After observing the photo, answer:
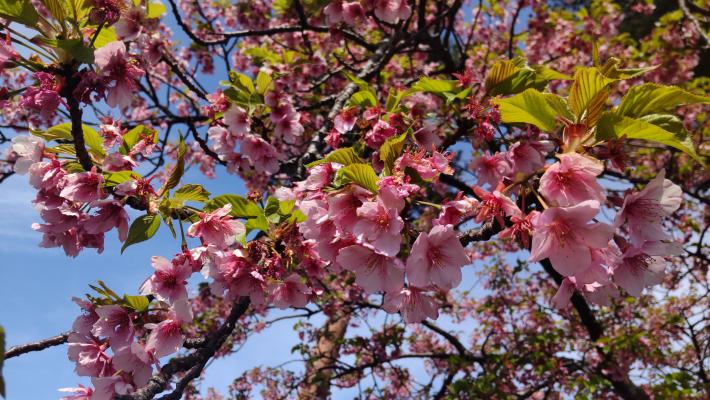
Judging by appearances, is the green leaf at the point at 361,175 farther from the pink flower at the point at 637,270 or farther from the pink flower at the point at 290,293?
the pink flower at the point at 637,270

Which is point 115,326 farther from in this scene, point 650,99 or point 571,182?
point 650,99

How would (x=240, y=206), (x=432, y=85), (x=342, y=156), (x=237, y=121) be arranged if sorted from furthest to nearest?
(x=237, y=121)
(x=432, y=85)
(x=240, y=206)
(x=342, y=156)

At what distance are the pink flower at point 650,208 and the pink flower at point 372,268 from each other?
66cm

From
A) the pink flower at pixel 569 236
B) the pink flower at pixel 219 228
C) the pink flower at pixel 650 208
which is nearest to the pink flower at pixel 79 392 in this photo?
the pink flower at pixel 219 228

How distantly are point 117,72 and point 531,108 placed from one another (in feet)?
4.93

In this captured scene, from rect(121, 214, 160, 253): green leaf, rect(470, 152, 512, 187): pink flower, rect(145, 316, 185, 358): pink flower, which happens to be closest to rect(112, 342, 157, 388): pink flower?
rect(145, 316, 185, 358): pink flower

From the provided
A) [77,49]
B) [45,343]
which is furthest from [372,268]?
[45,343]

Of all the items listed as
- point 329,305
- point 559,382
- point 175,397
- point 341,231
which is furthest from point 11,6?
point 559,382

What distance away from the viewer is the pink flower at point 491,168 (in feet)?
7.40

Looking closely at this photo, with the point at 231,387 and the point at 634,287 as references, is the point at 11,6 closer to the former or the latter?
the point at 634,287

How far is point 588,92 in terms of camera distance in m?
1.34

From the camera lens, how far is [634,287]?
1504 millimetres

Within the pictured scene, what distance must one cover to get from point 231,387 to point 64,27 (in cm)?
624

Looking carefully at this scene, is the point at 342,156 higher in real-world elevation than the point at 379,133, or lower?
lower
